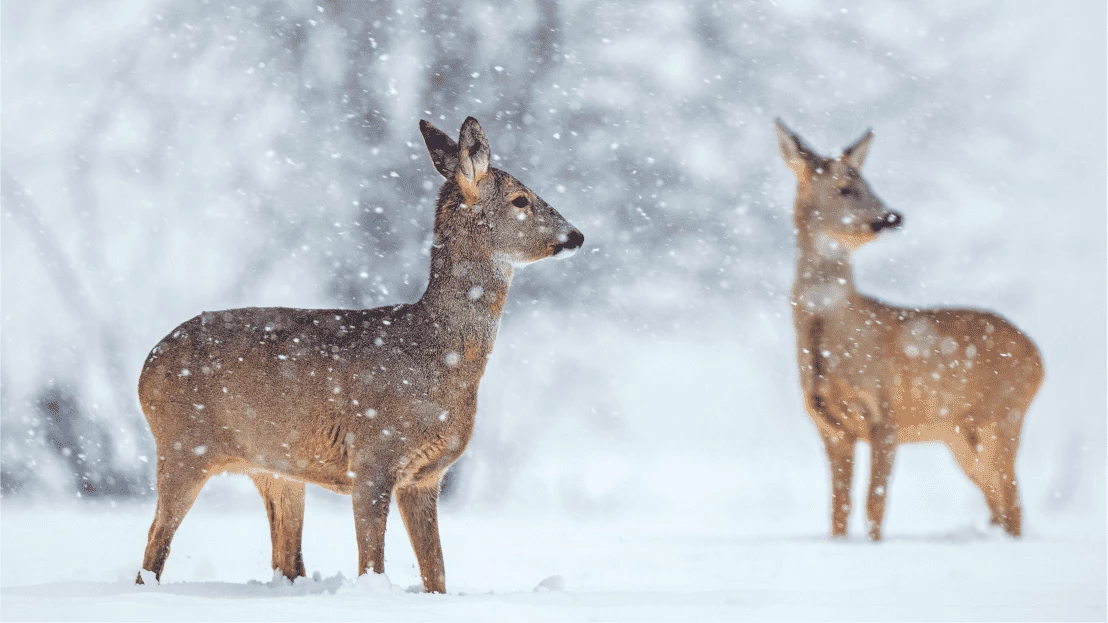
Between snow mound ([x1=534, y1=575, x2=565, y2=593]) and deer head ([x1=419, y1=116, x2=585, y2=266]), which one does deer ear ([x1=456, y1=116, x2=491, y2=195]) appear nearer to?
deer head ([x1=419, y1=116, x2=585, y2=266])

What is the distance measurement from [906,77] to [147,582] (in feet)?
18.5

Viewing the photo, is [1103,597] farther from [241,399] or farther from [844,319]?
[241,399]

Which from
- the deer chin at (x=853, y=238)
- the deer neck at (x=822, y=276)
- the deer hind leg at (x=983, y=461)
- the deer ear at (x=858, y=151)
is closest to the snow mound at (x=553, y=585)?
the deer neck at (x=822, y=276)

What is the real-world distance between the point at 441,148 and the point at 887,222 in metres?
2.71

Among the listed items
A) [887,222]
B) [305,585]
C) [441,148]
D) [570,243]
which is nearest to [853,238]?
[887,222]

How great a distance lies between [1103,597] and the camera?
4340mm

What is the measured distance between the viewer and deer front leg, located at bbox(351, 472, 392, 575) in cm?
410

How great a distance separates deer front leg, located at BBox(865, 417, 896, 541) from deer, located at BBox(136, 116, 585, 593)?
2272 mm

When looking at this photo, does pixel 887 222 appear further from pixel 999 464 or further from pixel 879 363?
pixel 999 464

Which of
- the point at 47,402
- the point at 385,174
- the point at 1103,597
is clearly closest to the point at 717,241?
the point at 385,174

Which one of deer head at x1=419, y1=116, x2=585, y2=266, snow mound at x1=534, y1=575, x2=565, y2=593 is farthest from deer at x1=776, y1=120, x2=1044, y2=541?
deer head at x1=419, y1=116, x2=585, y2=266

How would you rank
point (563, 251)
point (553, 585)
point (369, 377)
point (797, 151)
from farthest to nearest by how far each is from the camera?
point (797, 151)
point (553, 585)
point (563, 251)
point (369, 377)

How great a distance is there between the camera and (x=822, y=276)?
623 centimetres

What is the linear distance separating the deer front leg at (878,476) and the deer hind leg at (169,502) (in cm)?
317
